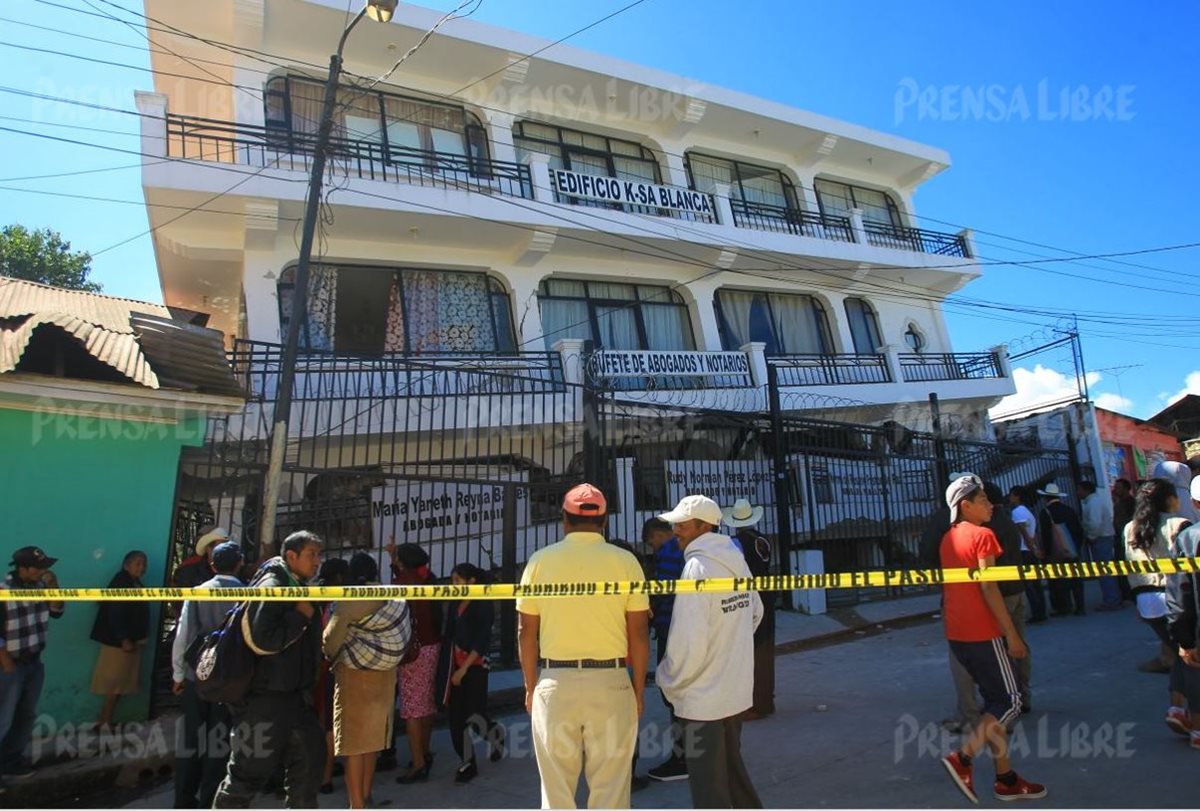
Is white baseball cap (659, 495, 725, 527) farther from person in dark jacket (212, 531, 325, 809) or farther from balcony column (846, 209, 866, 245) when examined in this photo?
balcony column (846, 209, 866, 245)

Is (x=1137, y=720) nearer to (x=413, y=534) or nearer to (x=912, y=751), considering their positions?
(x=912, y=751)

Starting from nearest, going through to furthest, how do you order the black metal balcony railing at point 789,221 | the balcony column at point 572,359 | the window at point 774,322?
the balcony column at point 572,359 → the black metal balcony railing at point 789,221 → the window at point 774,322

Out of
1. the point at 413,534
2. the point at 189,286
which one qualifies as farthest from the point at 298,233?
the point at 413,534

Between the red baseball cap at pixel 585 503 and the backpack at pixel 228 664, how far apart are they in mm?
1649

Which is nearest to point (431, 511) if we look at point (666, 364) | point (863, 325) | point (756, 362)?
point (666, 364)

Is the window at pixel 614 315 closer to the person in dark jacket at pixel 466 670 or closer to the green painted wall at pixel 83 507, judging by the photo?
the green painted wall at pixel 83 507

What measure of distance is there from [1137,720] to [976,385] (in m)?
13.8

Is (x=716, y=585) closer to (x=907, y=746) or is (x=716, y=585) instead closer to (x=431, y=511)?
(x=907, y=746)

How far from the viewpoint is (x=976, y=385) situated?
58.0 feet

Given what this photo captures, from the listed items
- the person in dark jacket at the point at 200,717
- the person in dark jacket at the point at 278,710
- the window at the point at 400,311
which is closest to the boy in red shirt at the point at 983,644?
the person in dark jacket at the point at 278,710

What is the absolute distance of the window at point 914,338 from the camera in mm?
19281

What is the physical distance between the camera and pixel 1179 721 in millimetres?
4590

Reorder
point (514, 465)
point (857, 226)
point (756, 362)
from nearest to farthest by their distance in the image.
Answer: point (514, 465) < point (756, 362) < point (857, 226)

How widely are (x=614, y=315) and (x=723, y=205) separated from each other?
316cm
